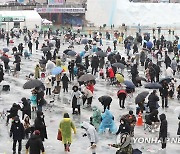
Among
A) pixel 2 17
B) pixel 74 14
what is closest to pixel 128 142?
pixel 2 17

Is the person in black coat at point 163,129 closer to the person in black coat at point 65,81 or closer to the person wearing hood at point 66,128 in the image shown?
the person wearing hood at point 66,128

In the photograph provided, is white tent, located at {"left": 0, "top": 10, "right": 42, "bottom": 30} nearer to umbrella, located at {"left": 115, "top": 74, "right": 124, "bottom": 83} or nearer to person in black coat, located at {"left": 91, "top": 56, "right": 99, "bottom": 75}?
person in black coat, located at {"left": 91, "top": 56, "right": 99, "bottom": 75}

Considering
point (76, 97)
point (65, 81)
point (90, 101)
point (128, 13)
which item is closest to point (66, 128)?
point (76, 97)

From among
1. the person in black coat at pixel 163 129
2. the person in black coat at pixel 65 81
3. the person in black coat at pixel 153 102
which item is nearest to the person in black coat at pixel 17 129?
the person in black coat at pixel 163 129

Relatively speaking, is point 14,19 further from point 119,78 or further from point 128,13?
point 119,78

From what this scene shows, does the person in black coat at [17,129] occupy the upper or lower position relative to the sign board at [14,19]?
lower

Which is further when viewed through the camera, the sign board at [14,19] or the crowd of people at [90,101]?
the sign board at [14,19]

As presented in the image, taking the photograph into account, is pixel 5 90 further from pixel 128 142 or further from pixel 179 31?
pixel 179 31

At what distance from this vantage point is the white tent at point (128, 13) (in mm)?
65250

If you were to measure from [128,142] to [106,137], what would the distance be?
14.4 ft

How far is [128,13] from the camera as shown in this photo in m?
65.6

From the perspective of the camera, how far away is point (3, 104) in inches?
768

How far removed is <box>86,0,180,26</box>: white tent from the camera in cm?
6525

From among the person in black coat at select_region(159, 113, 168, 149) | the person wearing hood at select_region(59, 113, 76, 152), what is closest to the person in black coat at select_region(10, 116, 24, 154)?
the person wearing hood at select_region(59, 113, 76, 152)
